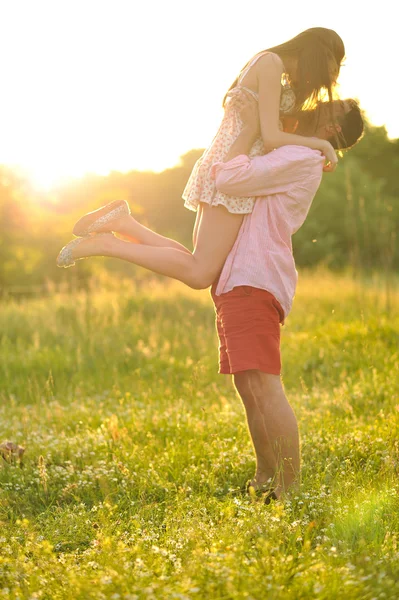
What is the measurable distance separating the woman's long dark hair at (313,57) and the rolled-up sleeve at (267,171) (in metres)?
0.30

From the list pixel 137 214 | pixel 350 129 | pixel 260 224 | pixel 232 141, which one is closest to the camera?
pixel 260 224

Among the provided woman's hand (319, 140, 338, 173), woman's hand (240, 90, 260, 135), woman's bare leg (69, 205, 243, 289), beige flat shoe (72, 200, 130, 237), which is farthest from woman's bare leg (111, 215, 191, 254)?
woman's hand (319, 140, 338, 173)

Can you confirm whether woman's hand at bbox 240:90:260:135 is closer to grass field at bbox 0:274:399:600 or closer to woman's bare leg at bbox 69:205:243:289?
woman's bare leg at bbox 69:205:243:289

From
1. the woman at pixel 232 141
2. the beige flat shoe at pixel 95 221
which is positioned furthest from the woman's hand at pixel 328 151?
the beige flat shoe at pixel 95 221

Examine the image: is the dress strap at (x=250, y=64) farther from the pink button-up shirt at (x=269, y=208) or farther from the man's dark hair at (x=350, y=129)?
A: the man's dark hair at (x=350, y=129)

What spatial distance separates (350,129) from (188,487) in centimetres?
196

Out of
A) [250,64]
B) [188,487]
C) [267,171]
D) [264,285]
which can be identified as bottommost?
[188,487]

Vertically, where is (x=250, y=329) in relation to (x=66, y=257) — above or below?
below

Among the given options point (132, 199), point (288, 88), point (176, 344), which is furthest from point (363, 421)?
point (132, 199)

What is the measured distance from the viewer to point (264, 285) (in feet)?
10.5

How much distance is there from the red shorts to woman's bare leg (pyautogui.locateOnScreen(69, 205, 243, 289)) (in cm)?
15

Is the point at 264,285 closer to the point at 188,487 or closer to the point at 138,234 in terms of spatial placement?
the point at 138,234

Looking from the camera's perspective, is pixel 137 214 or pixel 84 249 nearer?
pixel 84 249

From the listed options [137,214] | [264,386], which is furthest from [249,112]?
[137,214]
